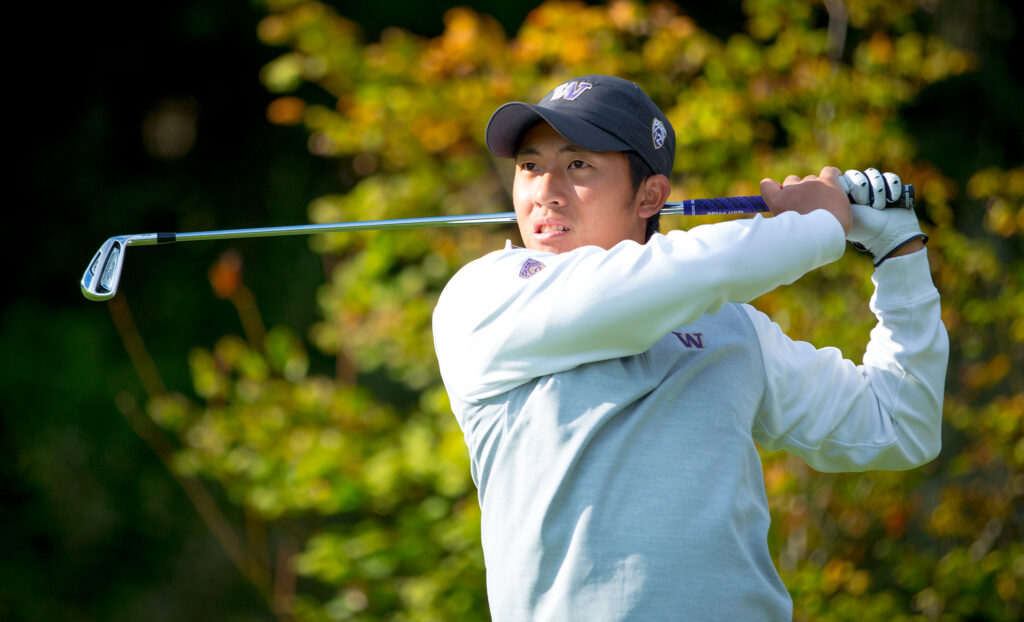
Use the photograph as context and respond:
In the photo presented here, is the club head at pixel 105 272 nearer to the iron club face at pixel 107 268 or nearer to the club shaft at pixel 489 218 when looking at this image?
the iron club face at pixel 107 268

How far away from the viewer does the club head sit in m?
2.04

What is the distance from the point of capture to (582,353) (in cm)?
158

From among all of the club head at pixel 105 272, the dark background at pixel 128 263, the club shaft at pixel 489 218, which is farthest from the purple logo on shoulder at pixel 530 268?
the dark background at pixel 128 263

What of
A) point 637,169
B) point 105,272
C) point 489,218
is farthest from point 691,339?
point 105,272

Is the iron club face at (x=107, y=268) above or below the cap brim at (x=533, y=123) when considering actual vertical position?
below

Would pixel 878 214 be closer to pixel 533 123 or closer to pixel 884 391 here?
pixel 884 391

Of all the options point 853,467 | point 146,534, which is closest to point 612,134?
point 853,467

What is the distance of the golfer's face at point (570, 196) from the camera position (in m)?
1.87

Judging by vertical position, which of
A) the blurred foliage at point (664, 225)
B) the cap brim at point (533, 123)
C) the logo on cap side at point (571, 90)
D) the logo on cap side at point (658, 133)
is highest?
the logo on cap side at point (571, 90)

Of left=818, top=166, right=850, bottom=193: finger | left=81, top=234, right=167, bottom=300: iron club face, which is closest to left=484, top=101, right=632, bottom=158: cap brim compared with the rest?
left=818, top=166, right=850, bottom=193: finger

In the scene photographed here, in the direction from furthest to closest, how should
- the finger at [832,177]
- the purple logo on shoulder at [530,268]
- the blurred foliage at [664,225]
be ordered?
the blurred foliage at [664,225] → the finger at [832,177] → the purple logo on shoulder at [530,268]

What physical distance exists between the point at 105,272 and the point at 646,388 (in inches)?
44.5

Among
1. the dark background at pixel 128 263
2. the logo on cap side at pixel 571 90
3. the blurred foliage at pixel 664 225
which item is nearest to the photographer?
the logo on cap side at pixel 571 90

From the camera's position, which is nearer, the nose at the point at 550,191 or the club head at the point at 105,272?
the nose at the point at 550,191
